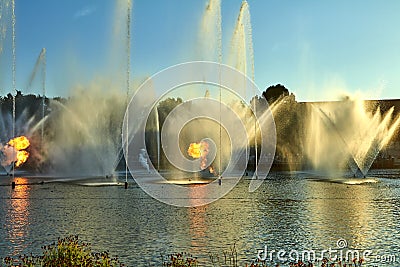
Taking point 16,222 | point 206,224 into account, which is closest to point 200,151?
point 16,222

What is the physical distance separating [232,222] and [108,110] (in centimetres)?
3712

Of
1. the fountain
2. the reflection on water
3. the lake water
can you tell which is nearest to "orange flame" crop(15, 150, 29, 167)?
the fountain

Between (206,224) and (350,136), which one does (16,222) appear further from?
(350,136)

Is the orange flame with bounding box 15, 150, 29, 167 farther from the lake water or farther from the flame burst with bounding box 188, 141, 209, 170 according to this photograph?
the lake water

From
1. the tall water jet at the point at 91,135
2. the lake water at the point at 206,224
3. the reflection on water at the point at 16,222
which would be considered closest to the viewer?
the lake water at the point at 206,224

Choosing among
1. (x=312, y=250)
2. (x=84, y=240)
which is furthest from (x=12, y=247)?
(x=312, y=250)

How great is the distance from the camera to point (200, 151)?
60688 mm

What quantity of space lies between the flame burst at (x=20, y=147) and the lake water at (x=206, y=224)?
3359 cm

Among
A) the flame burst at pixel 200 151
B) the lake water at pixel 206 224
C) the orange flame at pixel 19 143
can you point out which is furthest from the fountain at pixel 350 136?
the orange flame at pixel 19 143

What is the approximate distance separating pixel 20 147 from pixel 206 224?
47.5 m

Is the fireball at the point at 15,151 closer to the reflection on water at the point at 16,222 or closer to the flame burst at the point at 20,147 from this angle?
the flame burst at the point at 20,147

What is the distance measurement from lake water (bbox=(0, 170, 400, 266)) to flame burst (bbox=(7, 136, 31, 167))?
33.6m

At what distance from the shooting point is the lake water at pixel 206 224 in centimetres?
1491

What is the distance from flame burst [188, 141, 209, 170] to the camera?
60.2 metres
